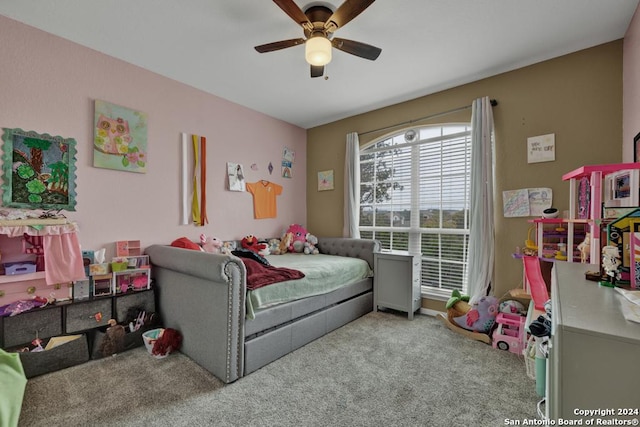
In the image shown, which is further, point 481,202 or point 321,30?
point 481,202

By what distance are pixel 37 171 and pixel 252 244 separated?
6.84 feet

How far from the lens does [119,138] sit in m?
2.65

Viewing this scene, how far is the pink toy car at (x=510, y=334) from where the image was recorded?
92.0 inches

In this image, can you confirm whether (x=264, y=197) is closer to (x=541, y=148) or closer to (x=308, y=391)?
(x=308, y=391)

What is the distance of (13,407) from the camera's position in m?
1.43

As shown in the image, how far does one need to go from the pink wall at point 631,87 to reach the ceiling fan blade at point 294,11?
2295 mm

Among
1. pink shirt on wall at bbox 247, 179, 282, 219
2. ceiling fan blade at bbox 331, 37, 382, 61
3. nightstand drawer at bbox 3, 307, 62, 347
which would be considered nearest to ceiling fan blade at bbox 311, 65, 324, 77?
ceiling fan blade at bbox 331, 37, 382, 61

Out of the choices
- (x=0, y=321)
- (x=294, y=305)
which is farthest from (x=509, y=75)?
(x=0, y=321)

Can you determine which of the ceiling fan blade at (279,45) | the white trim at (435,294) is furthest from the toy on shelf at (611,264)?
the white trim at (435,294)

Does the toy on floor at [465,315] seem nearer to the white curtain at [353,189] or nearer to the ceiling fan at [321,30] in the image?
the white curtain at [353,189]

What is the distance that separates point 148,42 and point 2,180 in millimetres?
1551

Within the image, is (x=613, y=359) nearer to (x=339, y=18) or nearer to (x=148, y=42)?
(x=339, y=18)

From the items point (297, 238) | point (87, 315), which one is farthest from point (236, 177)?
point (87, 315)

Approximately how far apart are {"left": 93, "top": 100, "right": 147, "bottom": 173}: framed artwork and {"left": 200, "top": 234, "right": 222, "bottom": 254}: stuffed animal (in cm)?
94
